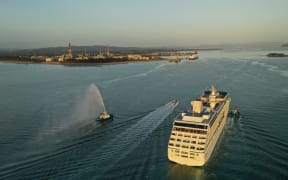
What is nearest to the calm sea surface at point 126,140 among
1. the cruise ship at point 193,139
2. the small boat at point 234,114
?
the cruise ship at point 193,139

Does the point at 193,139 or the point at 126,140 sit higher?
the point at 193,139

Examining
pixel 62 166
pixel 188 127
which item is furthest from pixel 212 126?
pixel 62 166

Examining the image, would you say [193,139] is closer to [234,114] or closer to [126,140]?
[126,140]

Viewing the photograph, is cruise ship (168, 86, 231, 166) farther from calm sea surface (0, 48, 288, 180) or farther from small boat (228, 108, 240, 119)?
small boat (228, 108, 240, 119)

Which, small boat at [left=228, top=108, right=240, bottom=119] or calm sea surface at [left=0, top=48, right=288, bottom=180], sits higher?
small boat at [left=228, top=108, right=240, bottom=119]

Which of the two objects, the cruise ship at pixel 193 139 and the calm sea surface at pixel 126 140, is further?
the cruise ship at pixel 193 139

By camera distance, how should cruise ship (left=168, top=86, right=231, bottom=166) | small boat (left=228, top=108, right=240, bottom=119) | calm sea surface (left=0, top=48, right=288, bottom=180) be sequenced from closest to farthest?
calm sea surface (left=0, top=48, right=288, bottom=180) < cruise ship (left=168, top=86, right=231, bottom=166) < small boat (left=228, top=108, right=240, bottom=119)

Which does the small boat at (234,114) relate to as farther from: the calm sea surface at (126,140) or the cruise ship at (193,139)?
the cruise ship at (193,139)

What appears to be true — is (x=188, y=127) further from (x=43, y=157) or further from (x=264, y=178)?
(x=43, y=157)

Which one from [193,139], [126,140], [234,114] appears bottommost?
[126,140]

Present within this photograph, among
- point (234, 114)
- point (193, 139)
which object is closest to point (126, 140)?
point (193, 139)

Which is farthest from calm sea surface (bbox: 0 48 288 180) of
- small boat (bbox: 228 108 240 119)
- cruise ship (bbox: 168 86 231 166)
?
small boat (bbox: 228 108 240 119)
